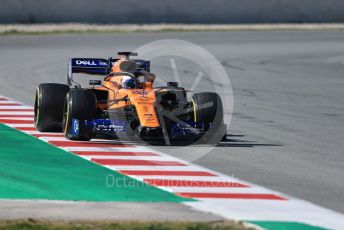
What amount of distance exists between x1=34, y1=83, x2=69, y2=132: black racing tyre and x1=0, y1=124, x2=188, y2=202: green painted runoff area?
4.55 feet

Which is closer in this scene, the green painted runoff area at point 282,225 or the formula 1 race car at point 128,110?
the green painted runoff area at point 282,225

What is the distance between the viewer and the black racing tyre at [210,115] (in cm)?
1444

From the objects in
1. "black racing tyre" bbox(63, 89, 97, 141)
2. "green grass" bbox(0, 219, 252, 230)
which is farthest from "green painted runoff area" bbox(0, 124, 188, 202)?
"green grass" bbox(0, 219, 252, 230)

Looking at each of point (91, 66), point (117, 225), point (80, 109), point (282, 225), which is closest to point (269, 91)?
point (91, 66)

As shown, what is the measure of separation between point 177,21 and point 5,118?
26.8 metres

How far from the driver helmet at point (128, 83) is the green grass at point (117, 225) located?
19.4 feet

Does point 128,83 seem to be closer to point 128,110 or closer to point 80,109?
point 128,110

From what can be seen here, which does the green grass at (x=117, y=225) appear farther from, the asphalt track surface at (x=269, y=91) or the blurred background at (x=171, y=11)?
the blurred background at (x=171, y=11)

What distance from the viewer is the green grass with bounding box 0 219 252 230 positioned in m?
8.63

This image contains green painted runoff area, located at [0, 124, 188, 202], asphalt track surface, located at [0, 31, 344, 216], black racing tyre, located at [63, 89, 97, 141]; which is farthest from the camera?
black racing tyre, located at [63, 89, 97, 141]

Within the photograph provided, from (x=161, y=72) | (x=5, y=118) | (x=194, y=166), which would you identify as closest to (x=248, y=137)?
(x=194, y=166)

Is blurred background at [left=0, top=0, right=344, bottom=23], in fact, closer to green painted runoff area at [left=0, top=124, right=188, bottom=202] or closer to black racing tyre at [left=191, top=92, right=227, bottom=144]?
black racing tyre at [left=191, top=92, right=227, bottom=144]

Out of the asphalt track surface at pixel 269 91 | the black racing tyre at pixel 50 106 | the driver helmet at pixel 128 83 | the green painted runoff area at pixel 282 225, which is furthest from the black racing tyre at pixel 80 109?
the green painted runoff area at pixel 282 225

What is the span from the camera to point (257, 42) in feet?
127
